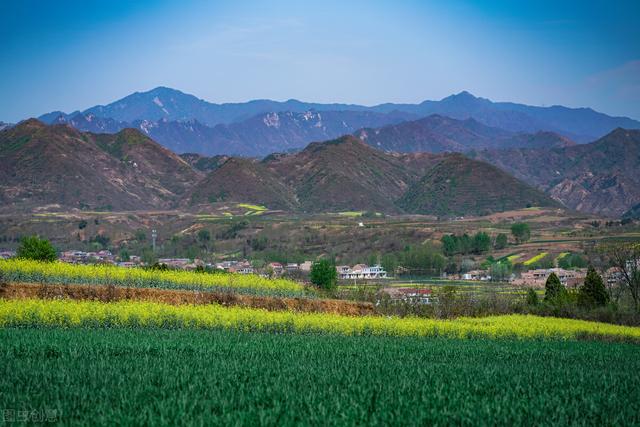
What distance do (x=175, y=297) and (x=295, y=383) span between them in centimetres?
2333

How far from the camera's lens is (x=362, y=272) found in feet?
332

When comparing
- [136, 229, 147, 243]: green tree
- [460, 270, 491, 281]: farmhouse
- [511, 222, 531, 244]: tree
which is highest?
[136, 229, 147, 243]: green tree

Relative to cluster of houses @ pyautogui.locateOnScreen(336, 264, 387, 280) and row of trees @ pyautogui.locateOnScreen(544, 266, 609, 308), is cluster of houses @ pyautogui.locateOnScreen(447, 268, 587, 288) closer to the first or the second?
cluster of houses @ pyautogui.locateOnScreen(336, 264, 387, 280)

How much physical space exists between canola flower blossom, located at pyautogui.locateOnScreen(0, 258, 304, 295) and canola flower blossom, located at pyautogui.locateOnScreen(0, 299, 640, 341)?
16.2 feet

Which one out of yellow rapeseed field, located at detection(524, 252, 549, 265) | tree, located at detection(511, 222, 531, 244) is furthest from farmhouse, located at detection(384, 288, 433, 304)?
tree, located at detection(511, 222, 531, 244)

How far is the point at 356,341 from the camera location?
2402 centimetres

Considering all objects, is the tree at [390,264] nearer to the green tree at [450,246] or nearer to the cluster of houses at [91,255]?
the green tree at [450,246]

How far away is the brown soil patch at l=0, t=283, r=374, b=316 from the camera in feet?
105

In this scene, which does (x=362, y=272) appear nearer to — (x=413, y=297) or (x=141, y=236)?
(x=413, y=297)

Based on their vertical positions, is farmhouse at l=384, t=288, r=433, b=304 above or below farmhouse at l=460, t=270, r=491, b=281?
above

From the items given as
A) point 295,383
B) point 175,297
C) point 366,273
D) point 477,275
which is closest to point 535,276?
point 477,275

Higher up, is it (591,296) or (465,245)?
(465,245)

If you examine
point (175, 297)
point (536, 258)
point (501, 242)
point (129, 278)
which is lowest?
point (536, 258)

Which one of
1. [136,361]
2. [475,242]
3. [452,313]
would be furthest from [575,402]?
[475,242]
